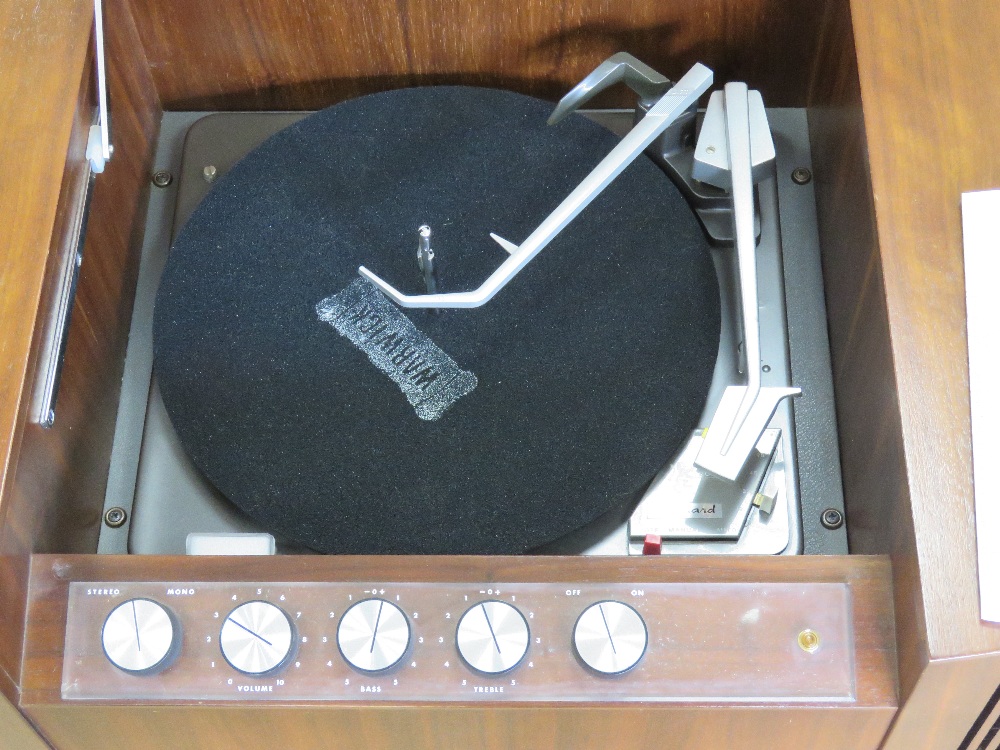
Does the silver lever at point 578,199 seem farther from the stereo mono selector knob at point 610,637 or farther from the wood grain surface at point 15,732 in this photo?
the wood grain surface at point 15,732

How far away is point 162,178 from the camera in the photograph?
4.00 feet

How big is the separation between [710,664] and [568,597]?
4.2 inches

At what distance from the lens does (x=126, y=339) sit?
1138mm

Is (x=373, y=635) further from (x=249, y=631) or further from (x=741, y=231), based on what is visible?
(x=741, y=231)

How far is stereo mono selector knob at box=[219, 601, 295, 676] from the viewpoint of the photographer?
34.6 inches

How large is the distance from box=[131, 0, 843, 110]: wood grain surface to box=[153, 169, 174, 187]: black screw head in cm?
9

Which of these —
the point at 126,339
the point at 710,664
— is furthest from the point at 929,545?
the point at 126,339

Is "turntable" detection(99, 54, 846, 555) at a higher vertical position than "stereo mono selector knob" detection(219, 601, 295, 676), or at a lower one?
higher

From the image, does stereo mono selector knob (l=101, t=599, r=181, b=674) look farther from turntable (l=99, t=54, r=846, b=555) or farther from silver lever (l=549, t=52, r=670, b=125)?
silver lever (l=549, t=52, r=670, b=125)

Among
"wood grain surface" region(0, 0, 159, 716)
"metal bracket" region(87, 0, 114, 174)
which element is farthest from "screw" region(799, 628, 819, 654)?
"metal bracket" region(87, 0, 114, 174)

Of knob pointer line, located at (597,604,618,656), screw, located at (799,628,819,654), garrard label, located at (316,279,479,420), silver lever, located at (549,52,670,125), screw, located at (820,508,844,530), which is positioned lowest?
screw, located at (799,628,819,654)

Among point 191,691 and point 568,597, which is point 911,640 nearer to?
point 568,597

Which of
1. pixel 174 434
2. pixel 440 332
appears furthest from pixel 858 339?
pixel 174 434

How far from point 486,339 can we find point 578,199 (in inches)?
5.5
